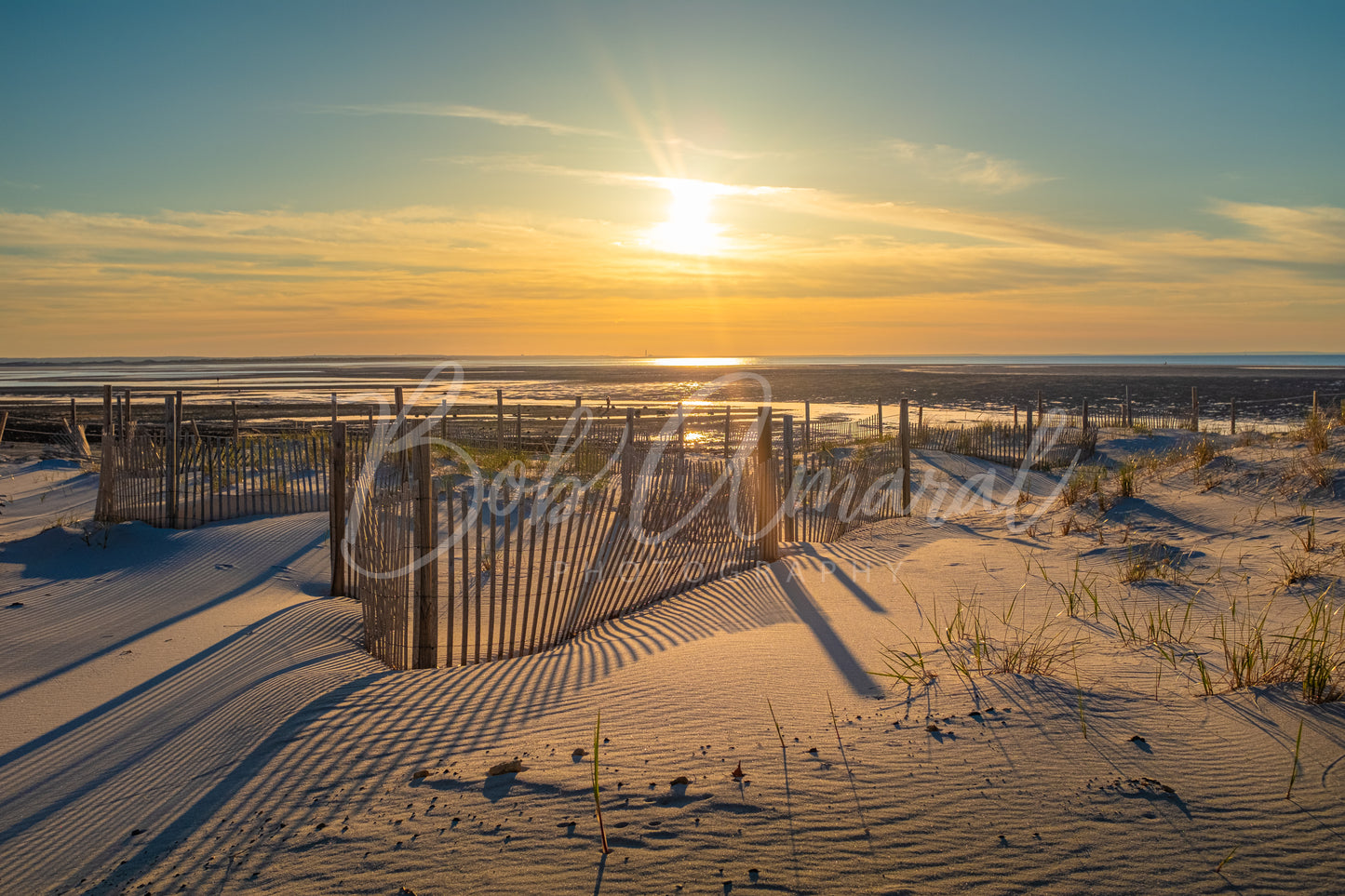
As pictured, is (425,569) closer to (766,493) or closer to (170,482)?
(766,493)

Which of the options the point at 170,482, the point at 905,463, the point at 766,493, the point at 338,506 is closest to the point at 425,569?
the point at 338,506

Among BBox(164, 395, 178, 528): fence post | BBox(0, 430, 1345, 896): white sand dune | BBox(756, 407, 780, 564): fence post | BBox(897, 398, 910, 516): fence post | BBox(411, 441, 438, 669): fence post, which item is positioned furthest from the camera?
BBox(897, 398, 910, 516): fence post

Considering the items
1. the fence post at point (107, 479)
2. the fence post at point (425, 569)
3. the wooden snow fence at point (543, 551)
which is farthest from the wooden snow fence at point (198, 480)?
the fence post at point (425, 569)

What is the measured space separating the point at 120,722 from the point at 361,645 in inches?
63.9

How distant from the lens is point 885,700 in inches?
163

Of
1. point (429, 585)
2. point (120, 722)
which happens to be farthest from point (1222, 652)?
point (120, 722)

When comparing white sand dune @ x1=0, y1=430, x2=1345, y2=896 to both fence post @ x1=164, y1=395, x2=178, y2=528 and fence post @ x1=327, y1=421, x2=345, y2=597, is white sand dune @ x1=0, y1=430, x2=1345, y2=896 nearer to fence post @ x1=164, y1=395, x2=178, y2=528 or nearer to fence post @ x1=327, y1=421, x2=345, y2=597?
fence post @ x1=327, y1=421, x2=345, y2=597

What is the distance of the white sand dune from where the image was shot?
2.74 metres

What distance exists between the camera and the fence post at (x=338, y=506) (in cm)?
743

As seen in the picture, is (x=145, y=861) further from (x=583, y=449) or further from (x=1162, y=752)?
(x=583, y=449)

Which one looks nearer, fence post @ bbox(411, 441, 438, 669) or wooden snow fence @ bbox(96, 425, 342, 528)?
fence post @ bbox(411, 441, 438, 669)

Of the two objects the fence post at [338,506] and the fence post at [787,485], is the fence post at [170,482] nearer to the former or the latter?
the fence post at [338,506]

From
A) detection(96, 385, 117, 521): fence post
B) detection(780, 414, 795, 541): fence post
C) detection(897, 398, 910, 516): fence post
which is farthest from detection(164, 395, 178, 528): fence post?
detection(897, 398, 910, 516): fence post

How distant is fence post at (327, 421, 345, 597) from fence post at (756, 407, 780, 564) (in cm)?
404
